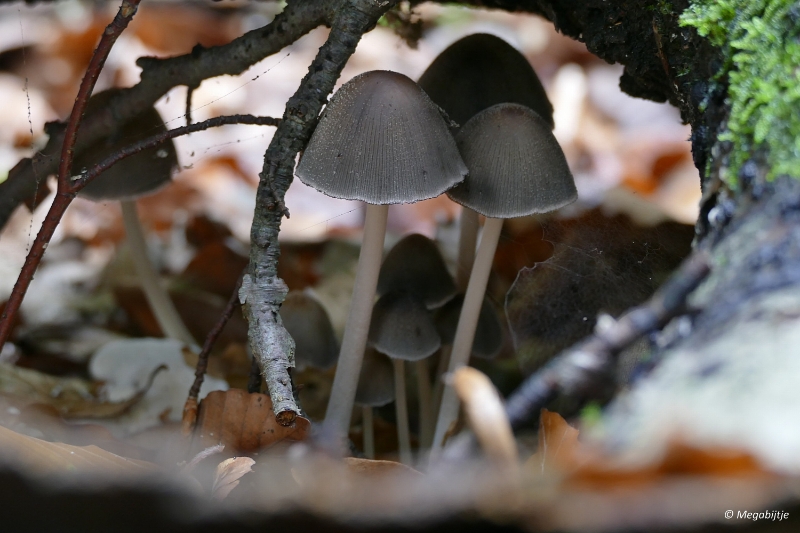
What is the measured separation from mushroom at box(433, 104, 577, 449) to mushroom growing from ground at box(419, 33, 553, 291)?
0.40 metres

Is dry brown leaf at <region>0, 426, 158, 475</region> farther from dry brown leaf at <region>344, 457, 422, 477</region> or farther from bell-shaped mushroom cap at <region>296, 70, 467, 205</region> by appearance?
bell-shaped mushroom cap at <region>296, 70, 467, 205</region>

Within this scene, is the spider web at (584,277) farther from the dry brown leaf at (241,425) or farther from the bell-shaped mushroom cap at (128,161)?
the bell-shaped mushroom cap at (128,161)

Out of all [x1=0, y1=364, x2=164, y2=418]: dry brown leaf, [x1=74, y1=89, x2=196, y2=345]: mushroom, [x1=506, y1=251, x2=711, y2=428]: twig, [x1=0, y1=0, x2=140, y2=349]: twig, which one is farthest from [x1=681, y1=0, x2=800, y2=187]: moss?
[x1=0, y1=364, x2=164, y2=418]: dry brown leaf

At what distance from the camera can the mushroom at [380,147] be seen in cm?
140

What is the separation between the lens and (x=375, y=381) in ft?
6.40

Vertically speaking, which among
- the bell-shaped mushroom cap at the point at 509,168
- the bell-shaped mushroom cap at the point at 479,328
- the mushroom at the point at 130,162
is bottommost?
the bell-shaped mushroom cap at the point at 479,328

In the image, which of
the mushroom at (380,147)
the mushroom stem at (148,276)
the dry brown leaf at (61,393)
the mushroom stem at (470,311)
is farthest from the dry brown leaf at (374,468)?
the mushroom stem at (148,276)

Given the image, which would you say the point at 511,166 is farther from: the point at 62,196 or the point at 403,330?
the point at 62,196

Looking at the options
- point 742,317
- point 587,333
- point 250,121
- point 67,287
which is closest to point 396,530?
point 742,317

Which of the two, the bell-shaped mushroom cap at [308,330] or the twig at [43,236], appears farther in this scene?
the bell-shaped mushroom cap at [308,330]

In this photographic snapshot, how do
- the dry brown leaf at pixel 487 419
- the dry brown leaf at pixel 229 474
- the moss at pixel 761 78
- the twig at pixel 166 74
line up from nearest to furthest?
the dry brown leaf at pixel 487 419 → the moss at pixel 761 78 → the dry brown leaf at pixel 229 474 → the twig at pixel 166 74

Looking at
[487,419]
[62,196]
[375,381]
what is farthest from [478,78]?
[487,419]

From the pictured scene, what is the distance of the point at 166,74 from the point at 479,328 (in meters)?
1.06

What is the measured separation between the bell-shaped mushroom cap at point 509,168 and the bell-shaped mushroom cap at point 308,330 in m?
0.68
